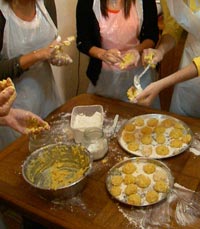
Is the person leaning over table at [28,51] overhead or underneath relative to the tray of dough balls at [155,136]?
overhead

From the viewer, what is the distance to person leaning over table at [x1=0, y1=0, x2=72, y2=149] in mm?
1432

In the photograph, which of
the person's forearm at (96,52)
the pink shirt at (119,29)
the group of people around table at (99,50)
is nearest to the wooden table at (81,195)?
the group of people around table at (99,50)

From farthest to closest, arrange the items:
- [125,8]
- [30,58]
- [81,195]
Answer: [125,8] < [30,58] < [81,195]

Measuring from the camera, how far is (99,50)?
66.9 inches

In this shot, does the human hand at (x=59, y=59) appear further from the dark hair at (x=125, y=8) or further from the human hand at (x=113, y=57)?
the dark hair at (x=125, y=8)

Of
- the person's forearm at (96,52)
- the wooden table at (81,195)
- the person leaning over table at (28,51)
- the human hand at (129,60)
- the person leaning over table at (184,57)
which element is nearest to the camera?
the wooden table at (81,195)

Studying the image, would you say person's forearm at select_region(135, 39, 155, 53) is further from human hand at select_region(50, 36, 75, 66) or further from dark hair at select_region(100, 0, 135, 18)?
human hand at select_region(50, 36, 75, 66)

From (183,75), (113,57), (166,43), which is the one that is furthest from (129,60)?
(183,75)

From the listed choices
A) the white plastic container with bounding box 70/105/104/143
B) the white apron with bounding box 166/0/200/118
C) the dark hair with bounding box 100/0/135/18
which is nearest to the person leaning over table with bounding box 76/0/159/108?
the dark hair with bounding box 100/0/135/18

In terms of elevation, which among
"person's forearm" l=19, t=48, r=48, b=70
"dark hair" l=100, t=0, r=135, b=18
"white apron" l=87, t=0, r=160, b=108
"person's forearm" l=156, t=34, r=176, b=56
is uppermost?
"dark hair" l=100, t=0, r=135, b=18

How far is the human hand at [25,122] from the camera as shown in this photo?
1230 millimetres

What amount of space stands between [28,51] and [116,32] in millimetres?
476

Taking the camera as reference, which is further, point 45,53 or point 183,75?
point 45,53

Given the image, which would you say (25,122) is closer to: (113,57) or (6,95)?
(6,95)
